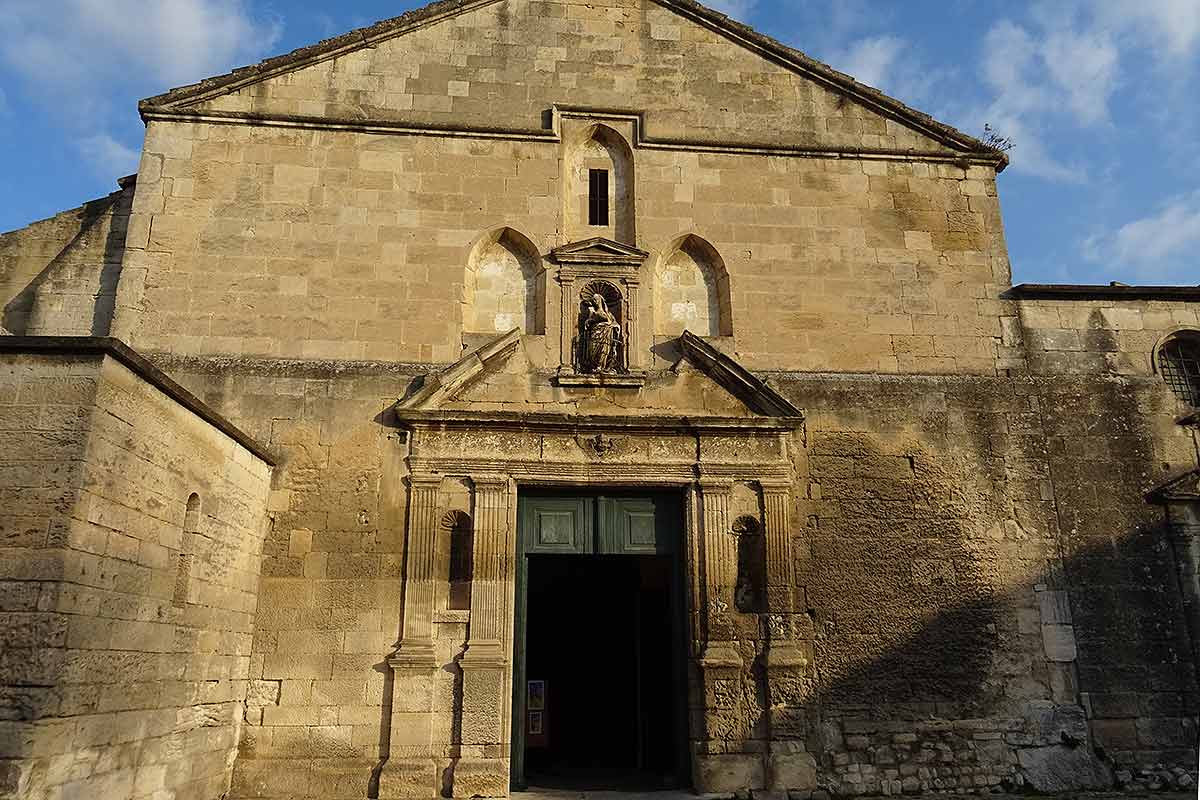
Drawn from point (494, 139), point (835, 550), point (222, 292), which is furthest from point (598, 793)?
point (494, 139)

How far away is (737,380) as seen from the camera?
9.16 meters

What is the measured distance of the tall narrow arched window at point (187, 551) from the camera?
274 inches

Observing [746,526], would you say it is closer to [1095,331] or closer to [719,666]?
[719,666]

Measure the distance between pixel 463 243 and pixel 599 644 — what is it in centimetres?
694

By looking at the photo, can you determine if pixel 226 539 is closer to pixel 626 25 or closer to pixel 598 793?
pixel 598 793

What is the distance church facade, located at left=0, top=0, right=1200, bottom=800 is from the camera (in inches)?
318

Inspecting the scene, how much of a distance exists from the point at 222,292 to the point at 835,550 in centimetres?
677

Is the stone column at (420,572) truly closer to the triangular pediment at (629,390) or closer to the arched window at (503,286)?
the triangular pediment at (629,390)

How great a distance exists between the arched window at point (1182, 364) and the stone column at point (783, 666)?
4632mm

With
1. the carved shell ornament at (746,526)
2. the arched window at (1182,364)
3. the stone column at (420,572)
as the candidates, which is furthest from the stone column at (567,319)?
the arched window at (1182,364)

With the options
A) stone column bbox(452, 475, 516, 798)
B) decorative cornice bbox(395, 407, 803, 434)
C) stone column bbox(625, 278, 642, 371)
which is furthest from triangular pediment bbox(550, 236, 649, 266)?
stone column bbox(452, 475, 516, 798)

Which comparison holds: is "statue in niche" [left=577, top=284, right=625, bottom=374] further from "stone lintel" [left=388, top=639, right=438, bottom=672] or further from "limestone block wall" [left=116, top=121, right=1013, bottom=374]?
"stone lintel" [left=388, top=639, right=438, bottom=672]

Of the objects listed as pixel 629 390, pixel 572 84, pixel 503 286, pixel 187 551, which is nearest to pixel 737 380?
pixel 629 390

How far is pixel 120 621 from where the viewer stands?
6051mm
